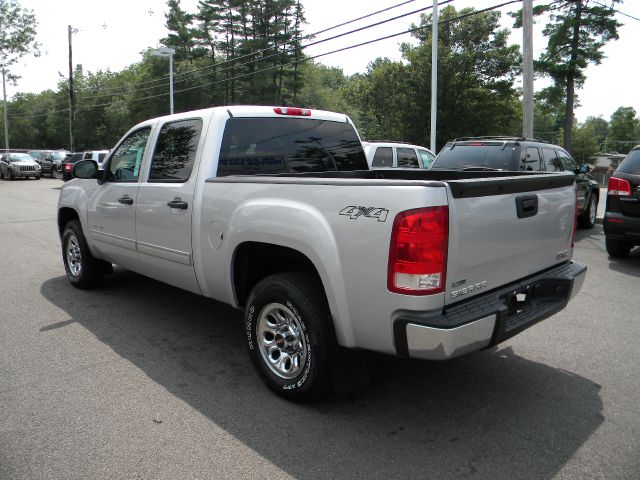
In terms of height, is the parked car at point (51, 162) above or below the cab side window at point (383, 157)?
above

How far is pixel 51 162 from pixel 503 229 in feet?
116

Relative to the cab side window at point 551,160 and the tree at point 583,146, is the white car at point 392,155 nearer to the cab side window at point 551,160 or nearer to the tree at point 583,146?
the cab side window at point 551,160

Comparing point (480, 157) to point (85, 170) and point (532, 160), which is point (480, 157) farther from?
point (85, 170)

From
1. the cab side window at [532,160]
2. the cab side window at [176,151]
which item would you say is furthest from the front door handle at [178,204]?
the cab side window at [532,160]

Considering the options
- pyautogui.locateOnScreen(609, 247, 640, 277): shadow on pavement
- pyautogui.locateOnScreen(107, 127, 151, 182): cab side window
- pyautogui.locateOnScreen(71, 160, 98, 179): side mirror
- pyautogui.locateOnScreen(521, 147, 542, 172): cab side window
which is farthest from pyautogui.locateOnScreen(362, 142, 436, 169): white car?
pyautogui.locateOnScreen(71, 160, 98, 179): side mirror

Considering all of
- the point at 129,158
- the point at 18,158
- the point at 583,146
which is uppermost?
the point at 583,146

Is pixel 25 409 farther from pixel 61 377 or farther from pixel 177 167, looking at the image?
pixel 177 167

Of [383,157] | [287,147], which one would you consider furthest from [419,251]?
[383,157]

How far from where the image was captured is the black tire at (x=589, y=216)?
1155 cm

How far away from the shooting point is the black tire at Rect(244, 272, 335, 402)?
3.13 m

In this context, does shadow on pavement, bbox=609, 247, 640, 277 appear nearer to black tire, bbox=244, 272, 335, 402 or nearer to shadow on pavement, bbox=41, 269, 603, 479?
shadow on pavement, bbox=41, 269, 603, 479

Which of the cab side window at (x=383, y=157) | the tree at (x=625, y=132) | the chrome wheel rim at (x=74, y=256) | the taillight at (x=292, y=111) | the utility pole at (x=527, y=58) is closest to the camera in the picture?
the taillight at (x=292, y=111)

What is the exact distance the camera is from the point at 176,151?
14.5 feet

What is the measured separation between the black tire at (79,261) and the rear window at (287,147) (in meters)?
2.70
